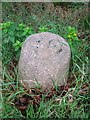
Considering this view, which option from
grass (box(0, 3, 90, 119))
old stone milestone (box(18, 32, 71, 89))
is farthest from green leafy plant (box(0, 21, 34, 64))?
old stone milestone (box(18, 32, 71, 89))

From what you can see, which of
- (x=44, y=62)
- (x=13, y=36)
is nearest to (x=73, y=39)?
(x=44, y=62)

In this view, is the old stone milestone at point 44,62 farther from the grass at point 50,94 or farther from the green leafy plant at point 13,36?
the green leafy plant at point 13,36

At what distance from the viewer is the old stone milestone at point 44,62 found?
3.18 metres

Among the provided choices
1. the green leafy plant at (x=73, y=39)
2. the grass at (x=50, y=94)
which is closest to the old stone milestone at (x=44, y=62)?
the grass at (x=50, y=94)

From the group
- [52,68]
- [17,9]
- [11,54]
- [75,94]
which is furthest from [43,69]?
[17,9]

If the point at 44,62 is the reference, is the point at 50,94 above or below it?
below

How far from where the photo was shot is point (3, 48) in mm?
3680

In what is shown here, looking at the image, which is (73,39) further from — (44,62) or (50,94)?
(50,94)

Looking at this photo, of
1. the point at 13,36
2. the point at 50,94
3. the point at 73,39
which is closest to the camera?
the point at 50,94

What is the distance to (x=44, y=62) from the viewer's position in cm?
318

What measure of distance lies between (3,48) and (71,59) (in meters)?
0.77

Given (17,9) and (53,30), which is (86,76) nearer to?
(53,30)

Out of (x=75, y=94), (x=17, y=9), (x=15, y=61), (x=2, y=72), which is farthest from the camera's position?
(x=17, y=9)

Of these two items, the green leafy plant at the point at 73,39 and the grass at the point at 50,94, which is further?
the green leafy plant at the point at 73,39
